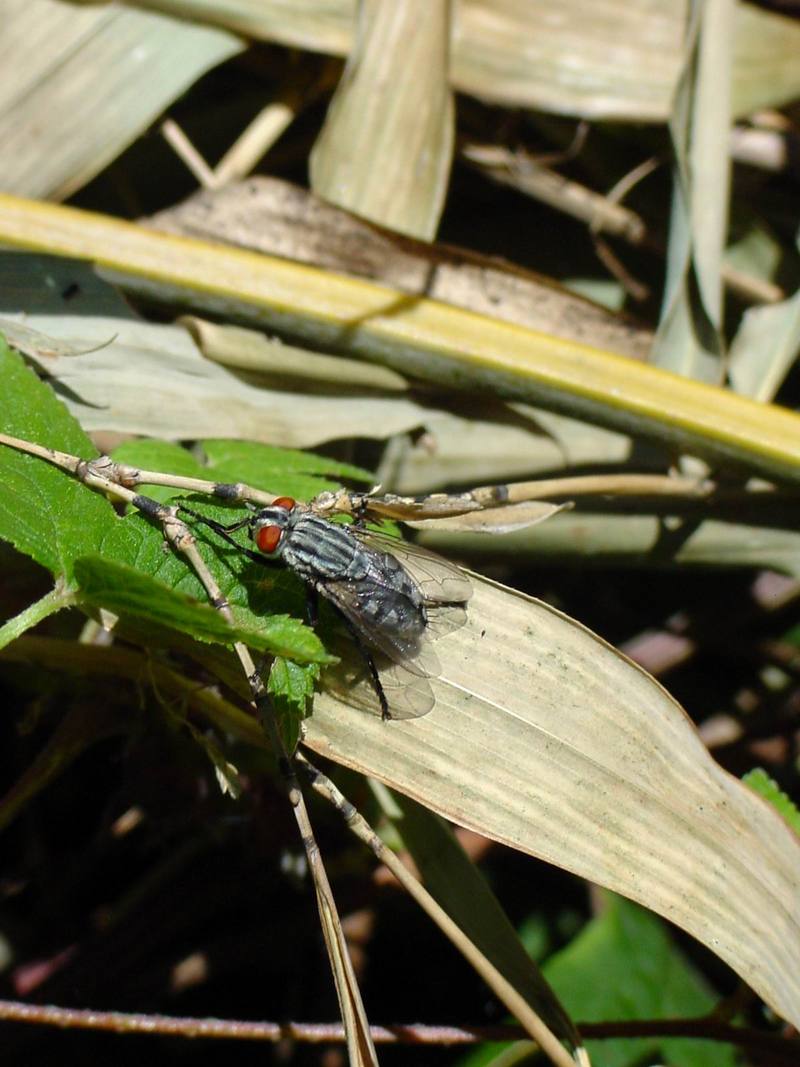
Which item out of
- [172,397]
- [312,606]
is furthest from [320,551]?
[172,397]

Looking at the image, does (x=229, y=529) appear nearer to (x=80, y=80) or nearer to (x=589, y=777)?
(x=589, y=777)

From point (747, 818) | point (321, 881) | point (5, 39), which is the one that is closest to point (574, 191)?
point (5, 39)

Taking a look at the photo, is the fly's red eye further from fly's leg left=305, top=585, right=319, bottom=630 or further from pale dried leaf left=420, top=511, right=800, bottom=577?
pale dried leaf left=420, top=511, right=800, bottom=577

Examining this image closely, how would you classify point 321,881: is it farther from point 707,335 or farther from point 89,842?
point 707,335

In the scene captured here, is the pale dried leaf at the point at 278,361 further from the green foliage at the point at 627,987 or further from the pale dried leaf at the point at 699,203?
the green foliage at the point at 627,987

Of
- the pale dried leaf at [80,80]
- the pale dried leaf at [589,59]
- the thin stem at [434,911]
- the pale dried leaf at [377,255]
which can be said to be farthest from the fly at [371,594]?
the pale dried leaf at [589,59]

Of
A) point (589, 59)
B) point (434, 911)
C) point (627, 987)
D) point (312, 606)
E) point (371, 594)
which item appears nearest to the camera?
point (434, 911)
